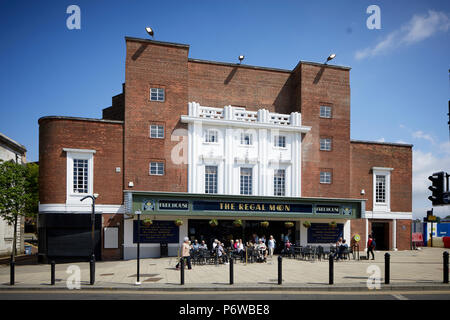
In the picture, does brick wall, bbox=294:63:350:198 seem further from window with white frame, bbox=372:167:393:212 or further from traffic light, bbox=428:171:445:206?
traffic light, bbox=428:171:445:206

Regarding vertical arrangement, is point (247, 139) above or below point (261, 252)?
above

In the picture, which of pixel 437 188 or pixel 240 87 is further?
pixel 240 87

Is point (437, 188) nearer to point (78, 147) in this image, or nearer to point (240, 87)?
point (240, 87)

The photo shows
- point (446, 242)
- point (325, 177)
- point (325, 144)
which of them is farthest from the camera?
point (446, 242)

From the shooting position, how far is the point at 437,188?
37.0ft

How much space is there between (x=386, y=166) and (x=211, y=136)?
52.0 feet

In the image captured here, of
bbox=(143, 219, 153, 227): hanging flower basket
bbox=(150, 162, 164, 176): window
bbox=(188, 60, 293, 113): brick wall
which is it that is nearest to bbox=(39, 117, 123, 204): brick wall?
bbox=(150, 162, 164, 176): window

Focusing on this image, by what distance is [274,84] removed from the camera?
2866 cm

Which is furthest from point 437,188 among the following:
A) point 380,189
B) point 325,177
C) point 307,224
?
point 380,189

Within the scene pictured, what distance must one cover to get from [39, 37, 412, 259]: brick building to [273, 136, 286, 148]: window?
0.26ft

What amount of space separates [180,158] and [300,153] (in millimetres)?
9522

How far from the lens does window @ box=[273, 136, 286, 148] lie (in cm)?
2639

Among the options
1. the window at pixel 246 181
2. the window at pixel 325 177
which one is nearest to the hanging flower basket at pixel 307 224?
the window at pixel 325 177

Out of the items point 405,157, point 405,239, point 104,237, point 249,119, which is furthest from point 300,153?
→ point 104,237
